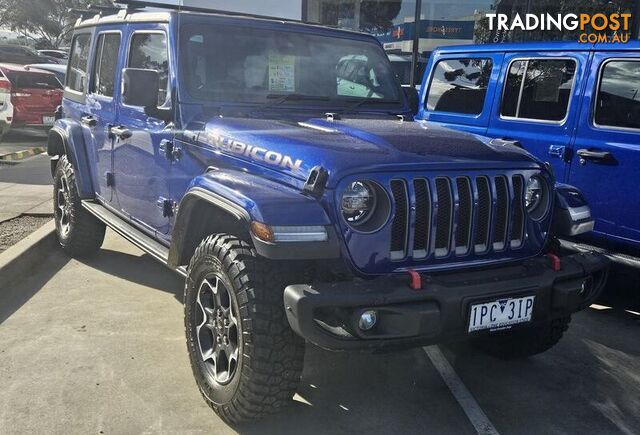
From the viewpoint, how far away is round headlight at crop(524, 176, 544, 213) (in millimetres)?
3195

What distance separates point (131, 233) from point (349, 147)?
204 centimetres

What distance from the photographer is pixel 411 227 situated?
2715mm

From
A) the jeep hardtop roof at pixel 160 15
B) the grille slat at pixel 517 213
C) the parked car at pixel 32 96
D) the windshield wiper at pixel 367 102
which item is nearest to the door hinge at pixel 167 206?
the jeep hardtop roof at pixel 160 15

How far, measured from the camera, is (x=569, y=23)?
10.3 m

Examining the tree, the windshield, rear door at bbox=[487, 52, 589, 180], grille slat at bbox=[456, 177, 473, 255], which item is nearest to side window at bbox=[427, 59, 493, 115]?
rear door at bbox=[487, 52, 589, 180]

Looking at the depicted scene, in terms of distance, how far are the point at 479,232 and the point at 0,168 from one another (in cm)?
865

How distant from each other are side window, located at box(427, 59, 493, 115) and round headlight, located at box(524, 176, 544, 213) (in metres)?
2.29

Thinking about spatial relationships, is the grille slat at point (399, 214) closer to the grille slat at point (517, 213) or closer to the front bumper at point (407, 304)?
the front bumper at point (407, 304)

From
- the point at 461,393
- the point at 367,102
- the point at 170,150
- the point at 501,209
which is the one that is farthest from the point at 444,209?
the point at 170,150

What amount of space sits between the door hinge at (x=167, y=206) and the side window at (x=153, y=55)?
0.58 meters

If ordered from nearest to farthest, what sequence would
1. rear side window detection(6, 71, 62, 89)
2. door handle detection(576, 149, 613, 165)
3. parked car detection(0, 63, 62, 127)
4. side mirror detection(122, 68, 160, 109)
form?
side mirror detection(122, 68, 160, 109), door handle detection(576, 149, 613, 165), parked car detection(0, 63, 62, 127), rear side window detection(6, 71, 62, 89)

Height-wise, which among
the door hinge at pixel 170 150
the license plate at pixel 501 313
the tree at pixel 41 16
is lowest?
the license plate at pixel 501 313

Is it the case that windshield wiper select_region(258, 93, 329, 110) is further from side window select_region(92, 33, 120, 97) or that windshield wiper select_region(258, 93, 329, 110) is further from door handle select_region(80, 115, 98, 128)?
door handle select_region(80, 115, 98, 128)

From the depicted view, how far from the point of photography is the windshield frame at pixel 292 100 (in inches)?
143
